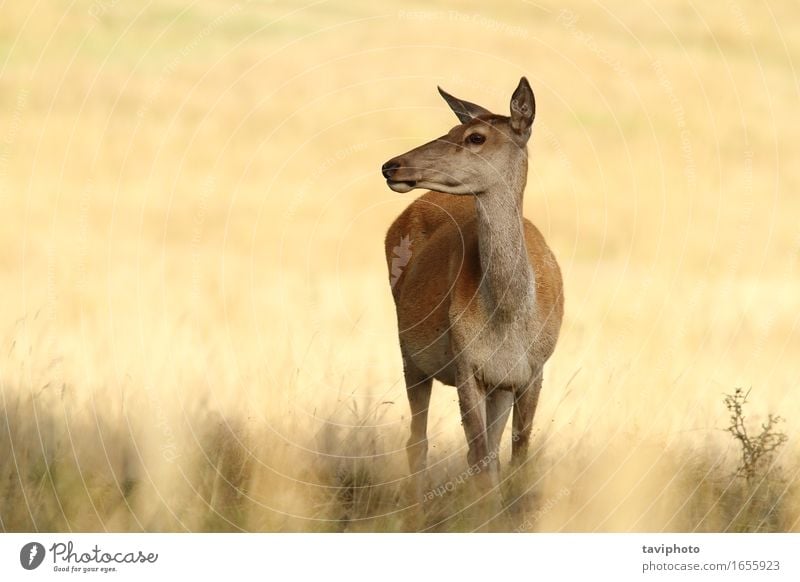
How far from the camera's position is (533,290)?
1440 centimetres

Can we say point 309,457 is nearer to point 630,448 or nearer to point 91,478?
point 91,478

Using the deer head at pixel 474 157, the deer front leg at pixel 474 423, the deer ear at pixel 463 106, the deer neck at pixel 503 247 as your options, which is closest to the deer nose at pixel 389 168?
the deer head at pixel 474 157

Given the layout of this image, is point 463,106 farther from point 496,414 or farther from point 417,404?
point 417,404

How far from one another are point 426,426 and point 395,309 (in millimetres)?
1218

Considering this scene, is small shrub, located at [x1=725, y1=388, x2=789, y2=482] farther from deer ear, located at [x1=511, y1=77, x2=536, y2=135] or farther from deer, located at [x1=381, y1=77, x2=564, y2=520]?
deer ear, located at [x1=511, y1=77, x2=536, y2=135]

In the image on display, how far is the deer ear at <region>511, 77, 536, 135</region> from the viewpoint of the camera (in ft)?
46.0

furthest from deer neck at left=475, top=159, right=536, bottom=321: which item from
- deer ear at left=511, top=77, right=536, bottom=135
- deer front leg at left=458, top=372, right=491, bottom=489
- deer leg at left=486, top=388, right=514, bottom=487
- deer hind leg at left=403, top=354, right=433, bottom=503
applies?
deer hind leg at left=403, top=354, right=433, bottom=503

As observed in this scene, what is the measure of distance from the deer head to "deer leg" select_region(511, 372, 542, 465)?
1.67 m

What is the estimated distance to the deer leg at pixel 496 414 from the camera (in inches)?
571

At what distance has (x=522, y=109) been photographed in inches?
556

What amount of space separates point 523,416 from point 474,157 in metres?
2.18
